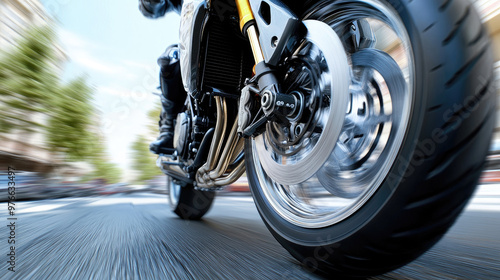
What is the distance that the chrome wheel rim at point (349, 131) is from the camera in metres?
0.85

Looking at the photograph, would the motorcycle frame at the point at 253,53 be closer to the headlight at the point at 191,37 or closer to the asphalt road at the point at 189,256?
the headlight at the point at 191,37

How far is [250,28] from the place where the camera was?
1.17 m

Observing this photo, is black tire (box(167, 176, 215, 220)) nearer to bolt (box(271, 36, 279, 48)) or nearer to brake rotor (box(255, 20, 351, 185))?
brake rotor (box(255, 20, 351, 185))

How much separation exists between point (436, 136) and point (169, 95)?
2.11 metres

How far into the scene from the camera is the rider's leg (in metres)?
2.25

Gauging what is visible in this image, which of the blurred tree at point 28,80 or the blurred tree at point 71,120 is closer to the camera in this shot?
the blurred tree at point 28,80

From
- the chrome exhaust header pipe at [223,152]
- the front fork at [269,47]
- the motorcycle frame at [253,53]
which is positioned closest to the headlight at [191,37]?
the motorcycle frame at [253,53]

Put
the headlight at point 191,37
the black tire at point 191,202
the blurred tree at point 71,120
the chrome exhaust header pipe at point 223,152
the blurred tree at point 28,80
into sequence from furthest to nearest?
1. the blurred tree at point 71,120
2. the blurred tree at point 28,80
3. the black tire at point 191,202
4. the chrome exhaust header pipe at point 223,152
5. the headlight at point 191,37

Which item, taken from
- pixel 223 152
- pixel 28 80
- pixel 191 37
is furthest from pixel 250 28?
pixel 28 80

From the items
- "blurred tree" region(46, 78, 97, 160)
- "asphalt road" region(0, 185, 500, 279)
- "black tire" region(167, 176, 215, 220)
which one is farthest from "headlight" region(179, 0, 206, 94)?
"blurred tree" region(46, 78, 97, 160)

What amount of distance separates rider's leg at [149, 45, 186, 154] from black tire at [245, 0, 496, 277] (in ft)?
6.10

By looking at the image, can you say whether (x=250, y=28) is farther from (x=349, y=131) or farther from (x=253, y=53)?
(x=349, y=131)

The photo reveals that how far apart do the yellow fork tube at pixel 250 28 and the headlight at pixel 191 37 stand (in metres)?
0.33

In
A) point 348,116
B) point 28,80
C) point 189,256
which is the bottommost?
point 189,256
